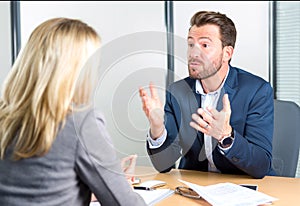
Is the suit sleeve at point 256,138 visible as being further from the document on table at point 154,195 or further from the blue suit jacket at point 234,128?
the document on table at point 154,195

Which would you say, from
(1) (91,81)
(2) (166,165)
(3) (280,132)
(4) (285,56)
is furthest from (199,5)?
(1) (91,81)

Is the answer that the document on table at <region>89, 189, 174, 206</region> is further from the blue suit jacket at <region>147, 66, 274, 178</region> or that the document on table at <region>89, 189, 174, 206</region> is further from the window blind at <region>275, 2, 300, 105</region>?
the window blind at <region>275, 2, 300, 105</region>

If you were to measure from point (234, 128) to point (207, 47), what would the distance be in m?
0.37

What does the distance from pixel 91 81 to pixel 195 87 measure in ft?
3.36

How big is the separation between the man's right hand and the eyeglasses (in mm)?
264

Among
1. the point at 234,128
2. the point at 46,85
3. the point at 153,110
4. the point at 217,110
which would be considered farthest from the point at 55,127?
the point at 234,128

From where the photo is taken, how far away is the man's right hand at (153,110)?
169 centimetres

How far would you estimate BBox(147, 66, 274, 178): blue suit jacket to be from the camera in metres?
1.88

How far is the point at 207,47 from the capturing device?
204cm

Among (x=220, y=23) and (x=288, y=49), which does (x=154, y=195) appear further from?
(x=288, y=49)

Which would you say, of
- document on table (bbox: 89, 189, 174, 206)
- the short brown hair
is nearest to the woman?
document on table (bbox: 89, 189, 174, 206)

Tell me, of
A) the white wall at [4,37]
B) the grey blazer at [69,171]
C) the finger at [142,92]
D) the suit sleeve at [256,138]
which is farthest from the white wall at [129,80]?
the white wall at [4,37]

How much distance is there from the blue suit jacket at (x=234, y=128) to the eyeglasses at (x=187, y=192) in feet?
0.66

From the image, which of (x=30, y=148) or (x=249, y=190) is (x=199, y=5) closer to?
(x=249, y=190)
